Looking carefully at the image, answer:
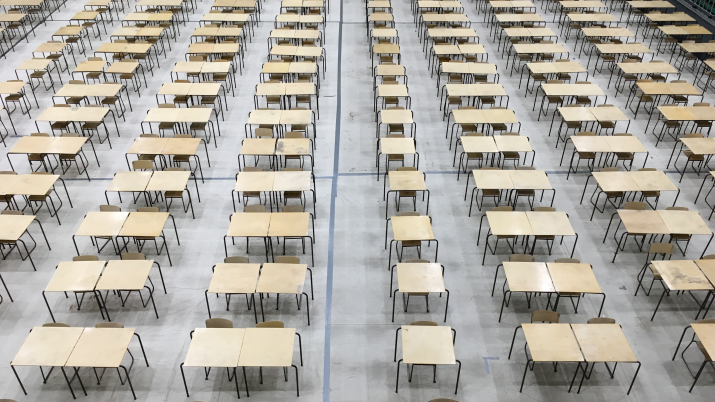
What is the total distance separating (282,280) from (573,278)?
17.1 ft

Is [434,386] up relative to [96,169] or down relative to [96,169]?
down

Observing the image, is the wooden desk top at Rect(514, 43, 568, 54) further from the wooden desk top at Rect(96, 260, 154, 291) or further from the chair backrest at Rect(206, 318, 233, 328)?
the wooden desk top at Rect(96, 260, 154, 291)

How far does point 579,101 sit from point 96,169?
543 inches

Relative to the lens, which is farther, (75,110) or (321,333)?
(75,110)

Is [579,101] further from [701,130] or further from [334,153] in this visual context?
[334,153]

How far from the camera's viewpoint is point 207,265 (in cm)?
1066

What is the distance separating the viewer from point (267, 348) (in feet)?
26.0

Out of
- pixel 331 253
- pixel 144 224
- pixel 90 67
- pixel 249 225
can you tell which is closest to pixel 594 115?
pixel 331 253

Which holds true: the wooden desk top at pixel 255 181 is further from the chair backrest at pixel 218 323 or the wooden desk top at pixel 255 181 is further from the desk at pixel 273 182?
the chair backrest at pixel 218 323

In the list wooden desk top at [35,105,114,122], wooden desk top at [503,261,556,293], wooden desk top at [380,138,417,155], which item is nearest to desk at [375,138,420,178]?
wooden desk top at [380,138,417,155]

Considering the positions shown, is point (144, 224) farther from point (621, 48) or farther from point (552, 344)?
point (621, 48)

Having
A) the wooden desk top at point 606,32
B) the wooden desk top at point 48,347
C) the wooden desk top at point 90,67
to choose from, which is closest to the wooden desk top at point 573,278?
the wooden desk top at point 48,347

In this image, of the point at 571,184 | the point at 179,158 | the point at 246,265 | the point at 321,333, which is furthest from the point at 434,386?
the point at 179,158

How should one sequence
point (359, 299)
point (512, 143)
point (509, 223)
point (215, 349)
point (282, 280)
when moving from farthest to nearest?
1. point (512, 143)
2. point (509, 223)
3. point (359, 299)
4. point (282, 280)
5. point (215, 349)
